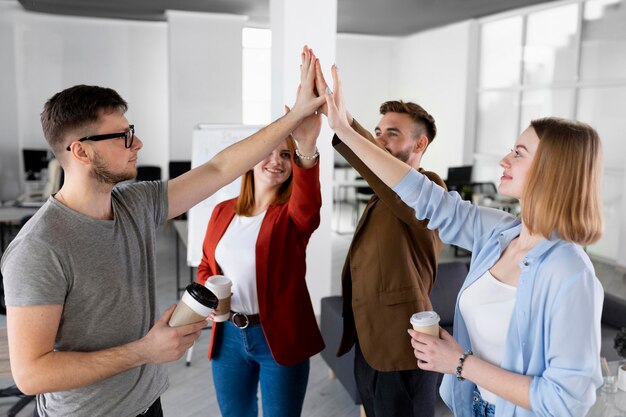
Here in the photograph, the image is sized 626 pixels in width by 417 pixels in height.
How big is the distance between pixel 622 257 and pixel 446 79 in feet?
15.2

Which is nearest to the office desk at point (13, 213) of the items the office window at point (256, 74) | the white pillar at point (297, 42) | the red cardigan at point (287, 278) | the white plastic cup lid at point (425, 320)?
the white pillar at point (297, 42)

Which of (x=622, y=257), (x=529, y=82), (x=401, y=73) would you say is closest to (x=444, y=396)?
(x=622, y=257)

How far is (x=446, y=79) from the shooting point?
9.82m

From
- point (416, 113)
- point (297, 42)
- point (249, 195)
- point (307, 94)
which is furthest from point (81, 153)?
point (297, 42)

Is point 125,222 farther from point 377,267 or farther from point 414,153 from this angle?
point 414,153

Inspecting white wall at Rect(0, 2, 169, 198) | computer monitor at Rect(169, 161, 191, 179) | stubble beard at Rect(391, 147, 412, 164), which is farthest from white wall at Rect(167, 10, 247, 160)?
stubble beard at Rect(391, 147, 412, 164)

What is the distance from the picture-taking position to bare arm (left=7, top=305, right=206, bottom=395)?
47.1 inches

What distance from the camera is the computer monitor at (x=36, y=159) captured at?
8.46 m

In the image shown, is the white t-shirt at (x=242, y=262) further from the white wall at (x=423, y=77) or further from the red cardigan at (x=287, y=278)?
the white wall at (x=423, y=77)

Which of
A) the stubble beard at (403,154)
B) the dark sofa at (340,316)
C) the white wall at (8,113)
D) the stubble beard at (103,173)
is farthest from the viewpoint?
the white wall at (8,113)

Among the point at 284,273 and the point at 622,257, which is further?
the point at 622,257

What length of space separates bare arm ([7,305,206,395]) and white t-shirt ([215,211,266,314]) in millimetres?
718

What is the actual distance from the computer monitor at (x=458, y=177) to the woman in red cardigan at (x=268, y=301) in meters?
5.69

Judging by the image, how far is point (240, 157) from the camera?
5.66ft
